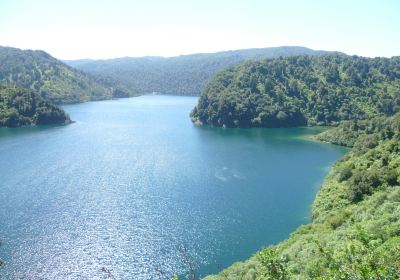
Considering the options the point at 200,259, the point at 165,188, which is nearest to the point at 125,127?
the point at 165,188

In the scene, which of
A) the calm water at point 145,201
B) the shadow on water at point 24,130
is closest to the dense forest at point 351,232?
the calm water at point 145,201

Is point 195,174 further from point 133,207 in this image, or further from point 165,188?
point 133,207

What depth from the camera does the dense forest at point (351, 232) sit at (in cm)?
2033

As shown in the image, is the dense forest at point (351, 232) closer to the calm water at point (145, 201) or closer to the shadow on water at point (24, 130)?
the calm water at point (145, 201)

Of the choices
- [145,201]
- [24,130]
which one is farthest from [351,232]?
[24,130]

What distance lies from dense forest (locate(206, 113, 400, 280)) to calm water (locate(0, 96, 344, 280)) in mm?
7771

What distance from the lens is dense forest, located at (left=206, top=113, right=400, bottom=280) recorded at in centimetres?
2033

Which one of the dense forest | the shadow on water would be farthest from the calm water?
the shadow on water

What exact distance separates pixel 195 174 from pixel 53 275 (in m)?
56.4

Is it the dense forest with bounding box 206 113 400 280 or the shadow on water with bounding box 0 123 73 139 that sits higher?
the dense forest with bounding box 206 113 400 280

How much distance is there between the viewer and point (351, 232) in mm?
43625

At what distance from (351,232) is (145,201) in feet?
167

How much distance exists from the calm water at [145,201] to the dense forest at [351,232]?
777 cm

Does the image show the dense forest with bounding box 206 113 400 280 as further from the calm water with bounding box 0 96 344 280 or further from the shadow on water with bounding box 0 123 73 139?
the shadow on water with bounding box 0 123 73 139
